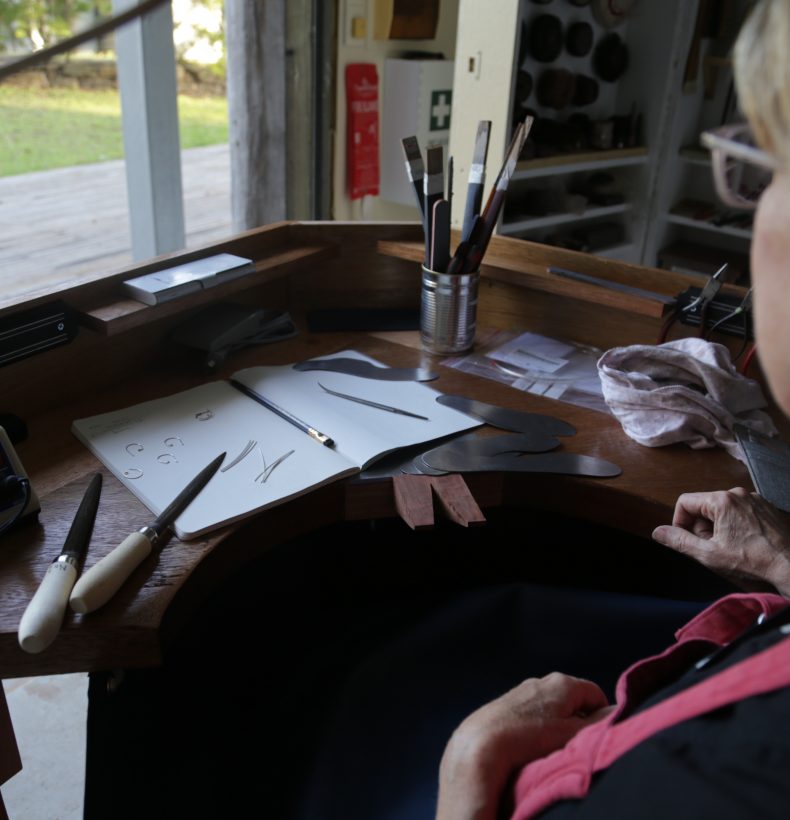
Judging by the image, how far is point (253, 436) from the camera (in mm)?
988

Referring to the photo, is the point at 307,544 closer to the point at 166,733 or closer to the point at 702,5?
the point at 166,733

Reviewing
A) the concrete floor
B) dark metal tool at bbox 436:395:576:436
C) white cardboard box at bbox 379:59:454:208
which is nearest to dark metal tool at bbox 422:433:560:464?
dark metal tool at bbox 436:395:576:436

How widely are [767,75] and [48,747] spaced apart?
5.23 ft

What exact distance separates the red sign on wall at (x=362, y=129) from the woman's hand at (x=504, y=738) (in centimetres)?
255

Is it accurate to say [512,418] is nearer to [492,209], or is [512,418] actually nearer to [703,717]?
[492,209]

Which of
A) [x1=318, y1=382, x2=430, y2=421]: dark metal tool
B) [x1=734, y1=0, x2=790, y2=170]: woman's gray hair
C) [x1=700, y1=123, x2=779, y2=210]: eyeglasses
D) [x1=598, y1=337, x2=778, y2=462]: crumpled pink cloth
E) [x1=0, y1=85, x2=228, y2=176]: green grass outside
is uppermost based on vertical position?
[x1=734, y1=0, x2=790, y2=170]: woman's gray hair

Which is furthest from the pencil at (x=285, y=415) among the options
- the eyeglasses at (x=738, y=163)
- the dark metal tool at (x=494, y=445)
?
the eyeglasses at (x=738, y=163)

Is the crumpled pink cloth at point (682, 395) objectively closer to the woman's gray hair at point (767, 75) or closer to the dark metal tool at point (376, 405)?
Result: the dark metal tool at point (376, 405)

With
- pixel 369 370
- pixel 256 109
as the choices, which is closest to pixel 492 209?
pixel 369 370

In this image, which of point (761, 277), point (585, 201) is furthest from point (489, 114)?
A: point (761, 277)

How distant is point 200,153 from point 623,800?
634 centimetres

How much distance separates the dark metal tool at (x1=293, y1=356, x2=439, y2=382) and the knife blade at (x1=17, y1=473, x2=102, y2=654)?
1.48ft

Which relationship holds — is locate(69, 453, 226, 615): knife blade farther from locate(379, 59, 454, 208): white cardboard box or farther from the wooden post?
locate(379, 59, 454, 208): white cardboard box

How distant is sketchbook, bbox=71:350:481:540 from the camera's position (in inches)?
34.1
